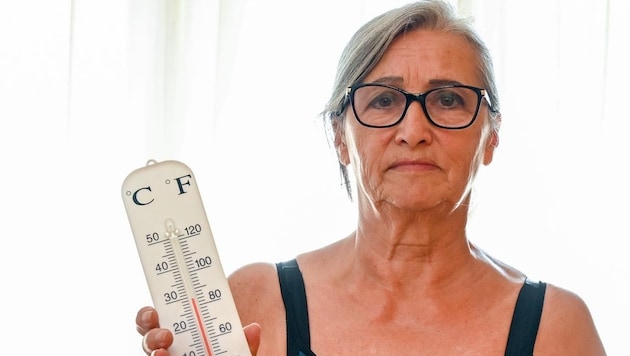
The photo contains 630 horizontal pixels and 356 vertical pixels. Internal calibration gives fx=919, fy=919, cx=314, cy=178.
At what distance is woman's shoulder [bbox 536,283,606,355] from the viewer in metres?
1.47

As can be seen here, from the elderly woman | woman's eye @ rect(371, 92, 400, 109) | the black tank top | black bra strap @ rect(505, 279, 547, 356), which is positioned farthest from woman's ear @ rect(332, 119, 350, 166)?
black bra strap @ rect(505, 279, 547, 356)

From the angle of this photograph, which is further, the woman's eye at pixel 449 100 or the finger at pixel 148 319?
the woman's eye at pixel 449 100

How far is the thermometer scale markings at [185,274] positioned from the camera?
3.84 ft

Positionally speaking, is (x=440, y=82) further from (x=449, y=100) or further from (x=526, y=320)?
(x=526, y=320)

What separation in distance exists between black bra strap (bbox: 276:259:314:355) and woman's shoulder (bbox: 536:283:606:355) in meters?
0.38

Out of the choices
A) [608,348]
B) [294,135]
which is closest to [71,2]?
[294,135]

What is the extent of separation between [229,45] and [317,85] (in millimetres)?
233

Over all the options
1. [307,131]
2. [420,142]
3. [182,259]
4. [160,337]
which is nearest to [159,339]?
[160,337]

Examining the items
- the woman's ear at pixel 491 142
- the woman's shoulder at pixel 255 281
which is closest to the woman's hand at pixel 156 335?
the woman's shoulder at pixel 255 281

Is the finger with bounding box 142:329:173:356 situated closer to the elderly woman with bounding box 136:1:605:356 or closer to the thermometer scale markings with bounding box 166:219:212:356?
the thermometer scale markings with bounding box 166:219:212:356

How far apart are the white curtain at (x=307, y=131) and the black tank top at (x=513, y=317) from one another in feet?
2.04

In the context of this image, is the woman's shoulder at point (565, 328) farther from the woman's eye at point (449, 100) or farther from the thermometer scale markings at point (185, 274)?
the thermometer scale markings at point (185, 274)

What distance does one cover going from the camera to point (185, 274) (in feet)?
3.86

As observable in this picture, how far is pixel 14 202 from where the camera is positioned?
189 centimetres
